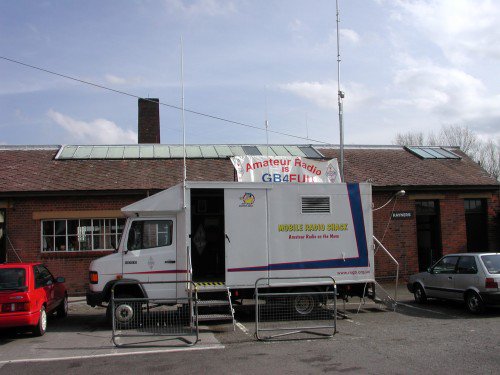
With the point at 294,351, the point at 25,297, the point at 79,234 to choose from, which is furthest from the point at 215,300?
the point at 79,234

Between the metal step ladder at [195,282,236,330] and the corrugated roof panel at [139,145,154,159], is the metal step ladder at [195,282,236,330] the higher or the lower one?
the lower one

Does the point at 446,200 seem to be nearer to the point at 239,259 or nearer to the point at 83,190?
the point at 239,259

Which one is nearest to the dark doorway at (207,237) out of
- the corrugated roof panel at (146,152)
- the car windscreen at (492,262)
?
the car windscreen at (492,262)

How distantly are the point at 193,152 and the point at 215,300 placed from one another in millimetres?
11158

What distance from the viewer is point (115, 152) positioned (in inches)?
816

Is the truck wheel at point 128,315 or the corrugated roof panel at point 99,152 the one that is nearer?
the truck wheel at point 128,315

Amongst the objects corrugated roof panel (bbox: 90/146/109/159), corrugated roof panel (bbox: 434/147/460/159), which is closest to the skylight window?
corrugated roof panel (bbox: 434/147/460/159)

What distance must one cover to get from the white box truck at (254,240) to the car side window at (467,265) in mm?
2501

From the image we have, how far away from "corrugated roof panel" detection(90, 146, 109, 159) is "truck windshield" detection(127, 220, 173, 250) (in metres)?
9.47

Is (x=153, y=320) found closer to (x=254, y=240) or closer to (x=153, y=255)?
(x=153, y=255)

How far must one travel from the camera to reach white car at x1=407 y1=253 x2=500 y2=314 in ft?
37.4

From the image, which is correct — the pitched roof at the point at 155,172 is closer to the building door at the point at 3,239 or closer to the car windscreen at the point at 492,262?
the building door at the point at 3,239

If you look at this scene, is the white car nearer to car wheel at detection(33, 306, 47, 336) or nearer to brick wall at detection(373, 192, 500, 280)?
brick wall at detection(373, 192, 500, 280)

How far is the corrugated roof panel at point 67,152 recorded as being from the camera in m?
19.7
